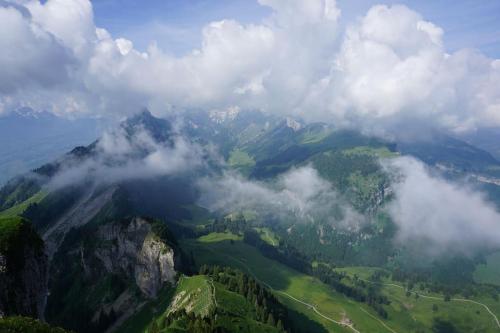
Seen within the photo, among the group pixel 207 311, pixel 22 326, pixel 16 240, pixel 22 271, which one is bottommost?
pixel 207 311

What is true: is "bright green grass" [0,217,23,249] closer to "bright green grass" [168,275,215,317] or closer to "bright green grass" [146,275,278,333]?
"bright green grass" [146,275,278,333]

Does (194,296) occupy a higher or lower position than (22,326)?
lower

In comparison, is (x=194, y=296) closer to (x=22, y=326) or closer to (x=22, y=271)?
(x=22, y=271)

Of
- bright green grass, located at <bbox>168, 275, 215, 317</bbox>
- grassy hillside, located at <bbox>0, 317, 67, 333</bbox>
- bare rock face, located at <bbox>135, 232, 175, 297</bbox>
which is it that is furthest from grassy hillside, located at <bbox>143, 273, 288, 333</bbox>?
grassy hillside, located at <bbox>0, 317, 67, 333</bbox>

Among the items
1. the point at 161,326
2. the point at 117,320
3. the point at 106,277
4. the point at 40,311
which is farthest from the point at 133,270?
the point at 40,311

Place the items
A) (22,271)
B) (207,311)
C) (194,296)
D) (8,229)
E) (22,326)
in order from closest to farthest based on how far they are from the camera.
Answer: (22,326)
(22,271)
(8,229)
(207,311)
(194,296)

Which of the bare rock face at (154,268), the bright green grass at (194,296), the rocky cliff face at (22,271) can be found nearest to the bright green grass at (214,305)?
the bright green grass at (194,296)

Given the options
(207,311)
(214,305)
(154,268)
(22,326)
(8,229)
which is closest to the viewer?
(22,326)

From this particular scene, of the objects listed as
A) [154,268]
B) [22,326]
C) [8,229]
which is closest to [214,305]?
[154,268]

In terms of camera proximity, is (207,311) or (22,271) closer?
(22,271)

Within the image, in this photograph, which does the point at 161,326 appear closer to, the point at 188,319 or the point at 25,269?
the point at 188,319

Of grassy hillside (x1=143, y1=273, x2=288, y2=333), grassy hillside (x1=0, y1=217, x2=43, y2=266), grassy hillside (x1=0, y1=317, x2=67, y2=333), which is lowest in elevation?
grassy hillside (x1=143, y1=273, x2=288, y2=333)
